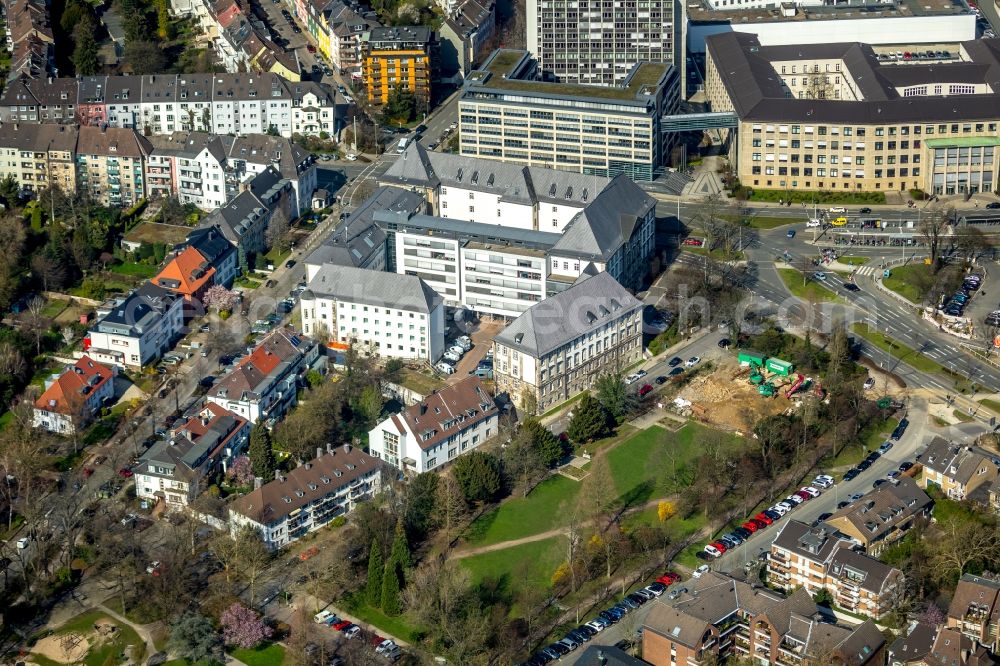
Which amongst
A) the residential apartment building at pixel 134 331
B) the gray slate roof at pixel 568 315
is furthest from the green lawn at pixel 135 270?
the gray slate roof at pixel 568 315

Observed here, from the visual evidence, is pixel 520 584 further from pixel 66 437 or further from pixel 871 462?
pixel 66 437

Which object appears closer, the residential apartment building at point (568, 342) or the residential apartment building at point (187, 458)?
the residential apartment building at point (187, 458)

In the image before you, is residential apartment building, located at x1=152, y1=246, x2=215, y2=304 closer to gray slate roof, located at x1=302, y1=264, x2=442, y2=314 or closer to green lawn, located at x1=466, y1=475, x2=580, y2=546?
gray slate roof, located at x1=302, y1=264, x2=442, y2=314

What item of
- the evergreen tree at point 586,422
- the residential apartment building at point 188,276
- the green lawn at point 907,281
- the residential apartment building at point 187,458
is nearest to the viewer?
the residential apartment building at point 187,458

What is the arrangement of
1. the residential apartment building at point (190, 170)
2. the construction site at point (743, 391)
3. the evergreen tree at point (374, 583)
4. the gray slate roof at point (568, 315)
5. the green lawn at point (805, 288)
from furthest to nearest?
the residential apartment building at point (190, 170)
the green lawn at point (805, 288)
the gray slate roof at point (568, 315)
the construction site at point (743, 391)
the evergreen tree at point (374, 583)

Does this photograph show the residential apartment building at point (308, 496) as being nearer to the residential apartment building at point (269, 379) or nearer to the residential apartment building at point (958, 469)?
the residential apartment building at point (269, 379)

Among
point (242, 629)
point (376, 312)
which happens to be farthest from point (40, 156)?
point (242, 629)

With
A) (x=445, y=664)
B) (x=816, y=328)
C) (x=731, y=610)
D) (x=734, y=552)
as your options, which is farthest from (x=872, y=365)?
(x=445, y=664)

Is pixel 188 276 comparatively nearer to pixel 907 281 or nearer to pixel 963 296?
pixel 907 281
